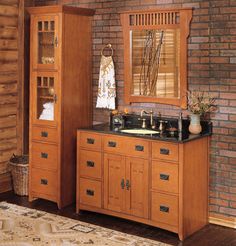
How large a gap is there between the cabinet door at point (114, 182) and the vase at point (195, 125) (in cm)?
68

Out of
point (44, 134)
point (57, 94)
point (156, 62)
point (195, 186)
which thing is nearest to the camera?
point (195, 186)

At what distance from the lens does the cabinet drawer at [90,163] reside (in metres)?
4.89

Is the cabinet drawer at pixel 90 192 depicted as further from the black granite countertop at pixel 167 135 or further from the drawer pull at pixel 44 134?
the drawer pull at pixel 44 134

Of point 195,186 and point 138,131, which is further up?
point 138,131

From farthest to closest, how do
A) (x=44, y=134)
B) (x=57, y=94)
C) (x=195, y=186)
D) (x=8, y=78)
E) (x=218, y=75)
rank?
(x=8, y=78) < (x=44, y=134) < (x=57, y=94) < (x=218, y=75) < (x=195, y=186)

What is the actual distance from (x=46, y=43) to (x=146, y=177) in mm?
1811

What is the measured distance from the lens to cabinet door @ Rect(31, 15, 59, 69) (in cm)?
514

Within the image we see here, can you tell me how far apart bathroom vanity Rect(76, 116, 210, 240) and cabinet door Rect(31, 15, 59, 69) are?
0.86 m

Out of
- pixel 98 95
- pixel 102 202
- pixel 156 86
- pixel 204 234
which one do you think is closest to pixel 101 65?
pixel 98 95

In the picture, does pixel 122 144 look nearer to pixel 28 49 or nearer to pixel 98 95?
pixel 98 95

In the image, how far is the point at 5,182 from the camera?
586cm

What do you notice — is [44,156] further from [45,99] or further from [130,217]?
[130,217]

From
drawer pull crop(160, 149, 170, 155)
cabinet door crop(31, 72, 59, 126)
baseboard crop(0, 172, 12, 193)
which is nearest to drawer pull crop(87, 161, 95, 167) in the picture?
cabinet door crop(31, 72, 59, 126)

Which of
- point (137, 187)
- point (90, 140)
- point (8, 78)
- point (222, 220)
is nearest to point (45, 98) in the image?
point (8, 78)
